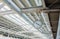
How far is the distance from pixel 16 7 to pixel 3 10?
1.40ft

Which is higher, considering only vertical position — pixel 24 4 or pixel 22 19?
pixel 24 4

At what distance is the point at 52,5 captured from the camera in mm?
2705

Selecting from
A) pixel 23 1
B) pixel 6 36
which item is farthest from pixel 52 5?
pixel 6 36

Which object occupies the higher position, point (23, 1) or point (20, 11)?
point (23, 1)

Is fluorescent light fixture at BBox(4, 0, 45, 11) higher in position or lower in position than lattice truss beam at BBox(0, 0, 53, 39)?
higher

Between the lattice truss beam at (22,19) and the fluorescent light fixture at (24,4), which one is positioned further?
the lattice truss beam at (22,19)

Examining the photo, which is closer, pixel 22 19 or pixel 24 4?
pixel 24 4

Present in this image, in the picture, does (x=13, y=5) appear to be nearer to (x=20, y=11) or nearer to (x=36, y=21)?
(x=20, y=11)

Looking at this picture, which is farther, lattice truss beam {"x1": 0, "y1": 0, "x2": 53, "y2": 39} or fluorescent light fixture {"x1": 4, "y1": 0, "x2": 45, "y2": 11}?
lattice truss beam {"x1": 0, "y1": 0, "x2": 53, "y2": 39}

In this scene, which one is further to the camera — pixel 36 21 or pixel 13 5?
pixel 36 21

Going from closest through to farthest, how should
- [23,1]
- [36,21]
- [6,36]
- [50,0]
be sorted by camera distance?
[23,1]
[50,0]
[36,21]
[6,36]

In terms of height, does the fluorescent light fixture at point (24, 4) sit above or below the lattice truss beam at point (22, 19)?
above

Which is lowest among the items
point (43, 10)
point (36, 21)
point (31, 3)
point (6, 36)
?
point (6, 36)

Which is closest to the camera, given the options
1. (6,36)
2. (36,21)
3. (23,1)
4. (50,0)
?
(23,1)
